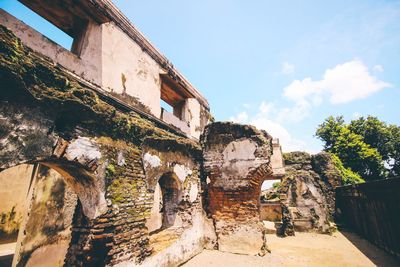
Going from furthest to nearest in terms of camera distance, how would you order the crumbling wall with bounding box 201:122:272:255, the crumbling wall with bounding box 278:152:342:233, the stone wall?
1. the crumbling wall with bounding box 278:152:342:233
2. the crumbling wall with bounding box 201:122:272:255
3. the stone wall

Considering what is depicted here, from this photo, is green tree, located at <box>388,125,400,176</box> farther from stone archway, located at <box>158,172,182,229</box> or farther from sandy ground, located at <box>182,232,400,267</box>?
stone archway, located at <box>158,172,182,229</box>

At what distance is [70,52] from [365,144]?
21.3 m

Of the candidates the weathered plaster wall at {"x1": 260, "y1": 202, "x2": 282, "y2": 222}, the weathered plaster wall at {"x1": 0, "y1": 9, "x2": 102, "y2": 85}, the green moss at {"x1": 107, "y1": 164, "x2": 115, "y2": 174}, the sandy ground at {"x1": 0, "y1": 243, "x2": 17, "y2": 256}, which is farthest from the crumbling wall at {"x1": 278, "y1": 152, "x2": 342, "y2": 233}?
the sandy ground at {"x1": 0, "y1": 243, "x2": 17, "y2": 256}

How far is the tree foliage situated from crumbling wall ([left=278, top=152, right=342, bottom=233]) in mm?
8151

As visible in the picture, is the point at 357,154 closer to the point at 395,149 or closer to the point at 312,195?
the point at 395,149

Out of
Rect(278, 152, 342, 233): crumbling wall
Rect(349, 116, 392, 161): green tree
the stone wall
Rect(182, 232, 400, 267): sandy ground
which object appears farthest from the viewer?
Rect(349, 116, 392, 161): green tree

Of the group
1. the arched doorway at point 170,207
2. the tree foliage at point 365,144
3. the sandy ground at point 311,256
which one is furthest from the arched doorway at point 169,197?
the tree foliage at point 365,144

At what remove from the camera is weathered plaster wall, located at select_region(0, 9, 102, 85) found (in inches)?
155

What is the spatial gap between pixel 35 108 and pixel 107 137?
1.26 meters

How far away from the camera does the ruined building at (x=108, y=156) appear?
3.00 meters

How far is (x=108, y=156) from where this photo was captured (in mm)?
3916

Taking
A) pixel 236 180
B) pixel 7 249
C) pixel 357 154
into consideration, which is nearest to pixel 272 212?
pixel 236 180

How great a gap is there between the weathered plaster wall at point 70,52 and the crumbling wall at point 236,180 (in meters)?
3.87

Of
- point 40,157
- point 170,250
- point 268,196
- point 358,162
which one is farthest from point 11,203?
point 358,162
